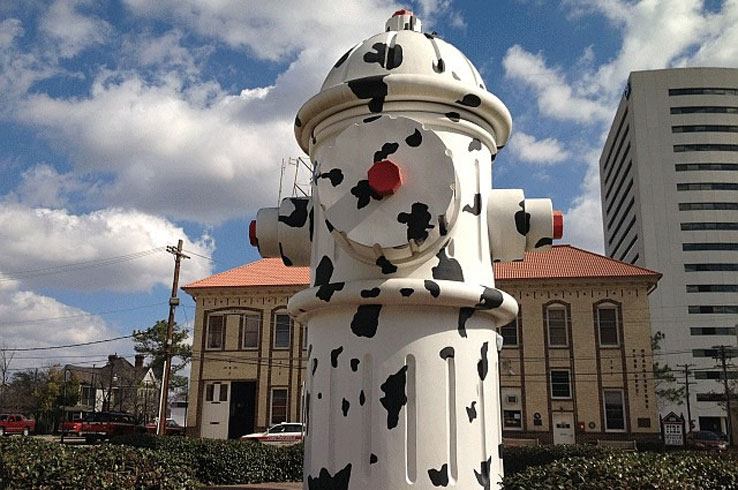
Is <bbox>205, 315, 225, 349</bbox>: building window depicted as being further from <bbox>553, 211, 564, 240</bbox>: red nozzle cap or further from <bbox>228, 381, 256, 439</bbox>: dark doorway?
<bbox>553, 211, 564, 240</bbox>: red nozzle cap

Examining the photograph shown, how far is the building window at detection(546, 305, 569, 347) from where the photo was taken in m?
29.2

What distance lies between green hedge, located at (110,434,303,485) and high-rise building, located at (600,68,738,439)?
72.6 meters

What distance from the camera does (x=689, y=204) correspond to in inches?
3189

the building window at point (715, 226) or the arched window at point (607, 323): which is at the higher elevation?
the building window at point (715, 226)

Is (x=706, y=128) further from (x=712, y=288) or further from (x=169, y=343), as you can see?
(x=169, y=343)

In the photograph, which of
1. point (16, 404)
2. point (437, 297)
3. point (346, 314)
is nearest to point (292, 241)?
point (346, 314)

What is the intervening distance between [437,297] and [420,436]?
67 cm

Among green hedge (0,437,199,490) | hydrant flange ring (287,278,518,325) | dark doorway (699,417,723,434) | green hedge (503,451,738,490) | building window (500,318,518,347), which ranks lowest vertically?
dark doorway (699,417,723,434)

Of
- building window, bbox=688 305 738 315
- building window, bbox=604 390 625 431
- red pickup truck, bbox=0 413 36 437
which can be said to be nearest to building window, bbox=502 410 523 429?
building window, bbox=604 390 625 431

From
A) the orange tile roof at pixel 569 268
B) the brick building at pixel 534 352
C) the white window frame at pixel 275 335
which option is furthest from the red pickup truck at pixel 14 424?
the orange tile roof at pixel 569 268

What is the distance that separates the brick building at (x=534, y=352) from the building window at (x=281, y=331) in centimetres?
5

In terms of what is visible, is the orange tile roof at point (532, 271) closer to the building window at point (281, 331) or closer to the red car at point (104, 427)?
the building window at point (281, 331)

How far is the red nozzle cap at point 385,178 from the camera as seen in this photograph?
10.8ft

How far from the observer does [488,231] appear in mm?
3711
